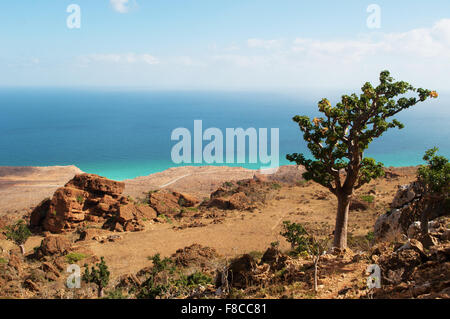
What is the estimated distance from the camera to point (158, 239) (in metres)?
20.4

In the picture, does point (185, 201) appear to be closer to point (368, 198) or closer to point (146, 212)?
point (146, 212)

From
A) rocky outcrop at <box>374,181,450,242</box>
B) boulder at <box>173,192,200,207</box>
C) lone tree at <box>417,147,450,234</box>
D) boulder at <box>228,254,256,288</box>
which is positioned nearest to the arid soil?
boulder at <box>228,254,256,288</box>

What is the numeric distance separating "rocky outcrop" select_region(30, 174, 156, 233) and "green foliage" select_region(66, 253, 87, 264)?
4.60 meters

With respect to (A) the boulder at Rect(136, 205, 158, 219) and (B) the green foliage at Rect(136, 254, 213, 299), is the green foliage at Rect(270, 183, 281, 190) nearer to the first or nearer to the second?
(A) the boulder at Rect(136, 205, 158, 219)

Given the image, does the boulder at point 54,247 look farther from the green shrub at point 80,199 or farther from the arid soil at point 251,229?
the green shrub at point 80,199

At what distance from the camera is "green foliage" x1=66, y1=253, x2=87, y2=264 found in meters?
16.8

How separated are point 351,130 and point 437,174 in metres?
3.04

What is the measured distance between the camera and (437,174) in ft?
32.0

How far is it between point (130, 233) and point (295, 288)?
49.6 feet

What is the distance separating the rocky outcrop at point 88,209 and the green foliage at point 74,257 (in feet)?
15.1

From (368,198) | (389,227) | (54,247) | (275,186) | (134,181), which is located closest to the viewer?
(389,227)

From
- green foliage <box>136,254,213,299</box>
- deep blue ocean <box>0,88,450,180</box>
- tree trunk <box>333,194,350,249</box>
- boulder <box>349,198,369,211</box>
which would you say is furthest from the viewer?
deep blue ocean <box>0,88,450,180</box>

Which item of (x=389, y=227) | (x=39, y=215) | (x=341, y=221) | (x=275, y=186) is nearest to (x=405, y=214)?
(x=389, y=227)
